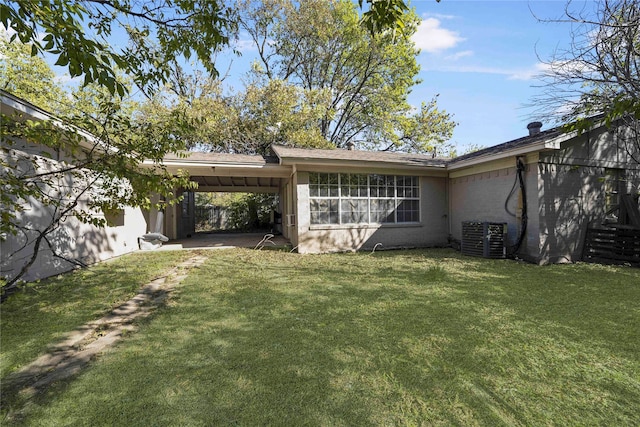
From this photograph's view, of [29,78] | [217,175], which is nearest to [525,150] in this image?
[217,175]

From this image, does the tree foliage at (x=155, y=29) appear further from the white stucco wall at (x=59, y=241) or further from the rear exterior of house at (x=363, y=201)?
the rear exterior of house at (x=363, y=201)

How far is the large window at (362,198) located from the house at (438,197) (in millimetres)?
32

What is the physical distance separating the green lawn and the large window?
4450 millimetres

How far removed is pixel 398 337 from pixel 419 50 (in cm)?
2351

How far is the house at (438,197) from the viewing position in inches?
288

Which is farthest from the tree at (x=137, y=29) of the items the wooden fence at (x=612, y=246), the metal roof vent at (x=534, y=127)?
the metal roof vent at (x=534, y=127)

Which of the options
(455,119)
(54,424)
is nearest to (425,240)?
(54,424)

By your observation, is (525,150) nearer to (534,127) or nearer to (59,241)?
(534,127)

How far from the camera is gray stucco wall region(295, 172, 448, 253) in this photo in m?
8.88

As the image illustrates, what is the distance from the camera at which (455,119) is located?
21.1 metres

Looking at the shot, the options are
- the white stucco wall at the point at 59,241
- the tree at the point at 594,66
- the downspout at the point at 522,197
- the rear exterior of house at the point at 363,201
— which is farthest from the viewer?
the rear exterior of house at the point at 363,201

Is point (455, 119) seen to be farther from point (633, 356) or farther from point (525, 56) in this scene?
point (633, 356)

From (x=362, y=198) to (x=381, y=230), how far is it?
49.0 inches

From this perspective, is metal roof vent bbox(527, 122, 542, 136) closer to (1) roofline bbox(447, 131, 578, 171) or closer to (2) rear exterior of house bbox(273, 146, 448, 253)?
(1) roofline bbox(447, 131, 578, 171)
